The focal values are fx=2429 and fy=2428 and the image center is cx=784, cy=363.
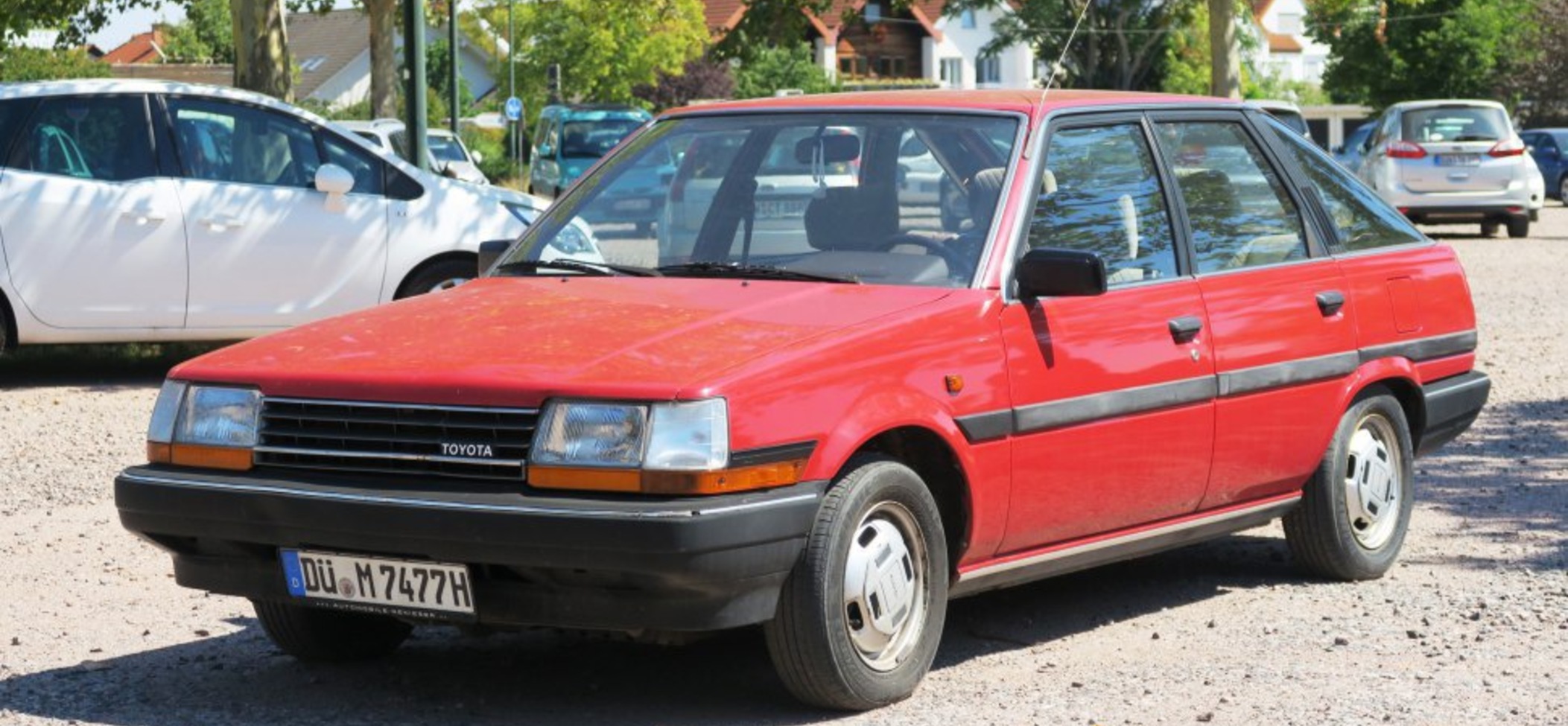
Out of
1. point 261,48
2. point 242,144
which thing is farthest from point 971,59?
point 242,144

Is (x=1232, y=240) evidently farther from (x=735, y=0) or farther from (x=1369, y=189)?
(x=735, y=0)

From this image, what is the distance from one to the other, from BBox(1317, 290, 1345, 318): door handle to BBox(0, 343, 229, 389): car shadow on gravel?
7.59 m

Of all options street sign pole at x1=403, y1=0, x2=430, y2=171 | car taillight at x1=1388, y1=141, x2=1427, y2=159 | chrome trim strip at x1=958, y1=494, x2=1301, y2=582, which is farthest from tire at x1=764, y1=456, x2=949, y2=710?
car taillight at x1=1388, y1=141, x2=1427, y2=159

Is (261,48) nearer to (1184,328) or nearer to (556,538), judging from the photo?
(1184,328)

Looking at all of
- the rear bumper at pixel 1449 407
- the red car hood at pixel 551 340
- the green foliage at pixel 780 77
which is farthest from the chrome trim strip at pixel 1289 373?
the green foliage at pixel 780 77

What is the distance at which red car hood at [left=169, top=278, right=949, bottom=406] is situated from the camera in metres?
5.49

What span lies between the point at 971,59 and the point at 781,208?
10707cm

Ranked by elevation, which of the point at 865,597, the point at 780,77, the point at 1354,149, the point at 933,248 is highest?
the point at 933,248

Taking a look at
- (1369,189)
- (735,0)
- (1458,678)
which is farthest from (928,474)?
(735,0)

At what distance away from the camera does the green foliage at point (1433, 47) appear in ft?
226

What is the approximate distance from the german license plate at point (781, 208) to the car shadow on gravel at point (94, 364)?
735 cm

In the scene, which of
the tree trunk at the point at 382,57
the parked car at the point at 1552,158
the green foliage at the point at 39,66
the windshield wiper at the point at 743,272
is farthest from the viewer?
the green foliage at the point at 39,66

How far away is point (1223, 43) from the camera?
2883 cm

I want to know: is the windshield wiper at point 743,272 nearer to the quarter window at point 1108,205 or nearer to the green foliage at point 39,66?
the quarter window at point 1108,205
